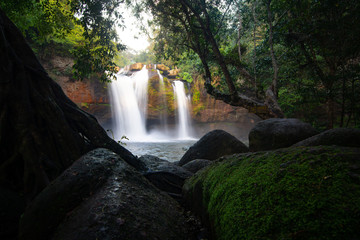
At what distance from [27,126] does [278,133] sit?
4.82m

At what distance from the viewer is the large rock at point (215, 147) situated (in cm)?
582

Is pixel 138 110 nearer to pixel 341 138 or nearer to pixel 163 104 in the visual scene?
pixel 163 104

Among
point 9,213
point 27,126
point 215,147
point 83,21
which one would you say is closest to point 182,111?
point 215,147

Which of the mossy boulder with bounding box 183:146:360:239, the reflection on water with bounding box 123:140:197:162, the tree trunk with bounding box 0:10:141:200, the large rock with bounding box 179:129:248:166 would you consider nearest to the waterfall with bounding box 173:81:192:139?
the reflection on water with bounding box 123:140:197:162

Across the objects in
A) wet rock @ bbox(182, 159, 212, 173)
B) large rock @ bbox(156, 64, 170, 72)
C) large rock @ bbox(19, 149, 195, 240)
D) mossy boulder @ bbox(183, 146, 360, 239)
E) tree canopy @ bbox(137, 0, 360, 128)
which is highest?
large rock @ bbox(156, 64, 170, 72)

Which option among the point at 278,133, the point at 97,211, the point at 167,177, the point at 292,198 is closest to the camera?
the point at 292,198

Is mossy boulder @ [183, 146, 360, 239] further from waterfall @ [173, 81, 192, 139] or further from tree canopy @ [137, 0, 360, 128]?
waterfall @ [173, 81, 192, 139]

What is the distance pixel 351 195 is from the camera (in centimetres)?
103

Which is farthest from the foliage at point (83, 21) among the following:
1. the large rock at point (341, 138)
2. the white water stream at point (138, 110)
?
the white water stream at point (138, 110)

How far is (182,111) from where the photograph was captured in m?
22.6

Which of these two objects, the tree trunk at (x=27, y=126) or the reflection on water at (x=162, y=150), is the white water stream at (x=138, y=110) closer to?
the reflection on water at (x=162, y=150)

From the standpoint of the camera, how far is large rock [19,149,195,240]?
1514 millimetres

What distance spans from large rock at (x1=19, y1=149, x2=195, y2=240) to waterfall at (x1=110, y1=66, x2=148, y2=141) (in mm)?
19011

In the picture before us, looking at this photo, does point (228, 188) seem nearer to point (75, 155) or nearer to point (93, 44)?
point (75, 155)
